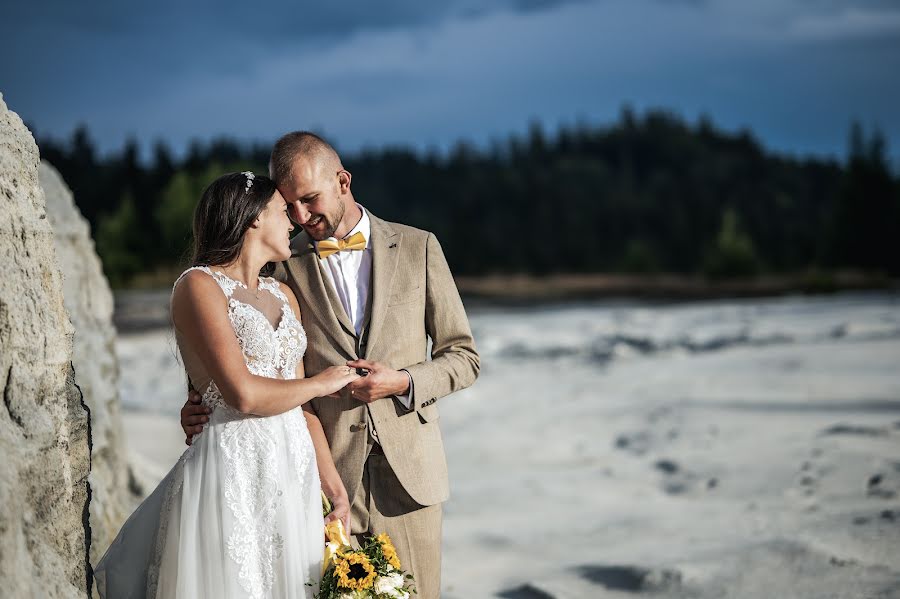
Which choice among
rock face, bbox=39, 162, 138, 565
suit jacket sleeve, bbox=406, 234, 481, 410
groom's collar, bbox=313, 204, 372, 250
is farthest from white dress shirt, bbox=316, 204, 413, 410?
rock face, bbox=39, 162, 138, 565

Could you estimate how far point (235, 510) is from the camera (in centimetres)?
296

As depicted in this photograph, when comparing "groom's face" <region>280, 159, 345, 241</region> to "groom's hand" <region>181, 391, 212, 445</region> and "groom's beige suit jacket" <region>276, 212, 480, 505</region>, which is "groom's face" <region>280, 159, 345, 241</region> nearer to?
"groom's beige suit jacket" <region>276, 212, 480, 505</region>

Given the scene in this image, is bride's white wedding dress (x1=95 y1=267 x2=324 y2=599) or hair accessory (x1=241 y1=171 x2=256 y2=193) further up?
hair accessory (x1=241 y1=171 x2=256 y2=193)

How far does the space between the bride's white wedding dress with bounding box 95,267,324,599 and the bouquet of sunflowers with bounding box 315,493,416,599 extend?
59 mm

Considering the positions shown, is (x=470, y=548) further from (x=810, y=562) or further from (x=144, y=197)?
(x=144, y=197)

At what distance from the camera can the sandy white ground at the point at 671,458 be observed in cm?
620

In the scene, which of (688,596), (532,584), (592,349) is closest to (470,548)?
→ (532,584)

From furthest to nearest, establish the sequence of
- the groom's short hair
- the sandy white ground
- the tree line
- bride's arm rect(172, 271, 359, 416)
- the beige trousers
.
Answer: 1. the tree line
2. the sandy white ground
3. the beige trousers
4. the groom's short hair
5. bride's arm rect(172, 271, 359, 416)

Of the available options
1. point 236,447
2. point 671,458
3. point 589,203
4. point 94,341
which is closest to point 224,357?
point 236,447

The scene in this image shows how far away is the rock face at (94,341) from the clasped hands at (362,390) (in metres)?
2.48

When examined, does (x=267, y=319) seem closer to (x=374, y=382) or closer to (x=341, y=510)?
(x=374, y=382)

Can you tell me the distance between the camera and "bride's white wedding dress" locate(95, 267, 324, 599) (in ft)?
9.69

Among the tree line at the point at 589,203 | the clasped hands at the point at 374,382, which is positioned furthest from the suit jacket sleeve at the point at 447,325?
the tree line at the point at 589,203

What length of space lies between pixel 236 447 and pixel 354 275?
2.77 ft
